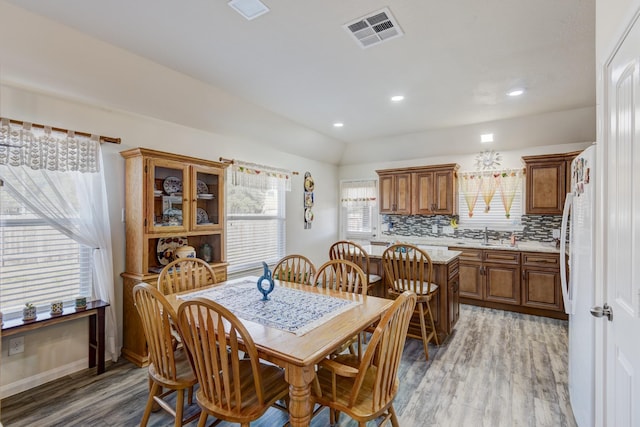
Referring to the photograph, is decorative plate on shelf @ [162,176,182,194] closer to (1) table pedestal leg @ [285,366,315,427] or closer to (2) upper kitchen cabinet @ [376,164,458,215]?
(1) table pedestal leg @ [285,366,315,427]

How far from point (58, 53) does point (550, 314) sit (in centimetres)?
589

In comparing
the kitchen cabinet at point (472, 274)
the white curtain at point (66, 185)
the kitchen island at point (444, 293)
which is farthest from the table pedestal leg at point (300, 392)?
the kitchen cabinet at point (472, 274)

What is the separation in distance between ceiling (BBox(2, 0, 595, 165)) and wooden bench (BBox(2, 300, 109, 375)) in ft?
7.23

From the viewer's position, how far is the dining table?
1385mm

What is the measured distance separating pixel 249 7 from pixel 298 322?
6.59 ft

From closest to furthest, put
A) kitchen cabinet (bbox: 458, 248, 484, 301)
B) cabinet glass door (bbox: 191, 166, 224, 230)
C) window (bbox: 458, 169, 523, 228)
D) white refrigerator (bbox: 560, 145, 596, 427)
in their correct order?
white refrigerator (bbox: 560, 145, 596, 427) < cabinet glass door (bbox: 191, 166, 224, 230) < kitchen cabinet (bbox: 458, 248, 484, 301) < window (bbox: 458, 169, 523, 228)

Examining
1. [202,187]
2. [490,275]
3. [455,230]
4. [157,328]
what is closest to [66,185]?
[202,187]

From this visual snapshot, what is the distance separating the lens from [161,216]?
122 inches

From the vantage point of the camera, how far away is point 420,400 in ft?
7.51

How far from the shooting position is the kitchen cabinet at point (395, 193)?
5359 mm

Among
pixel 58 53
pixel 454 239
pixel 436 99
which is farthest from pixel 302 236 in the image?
pixel 58 53
